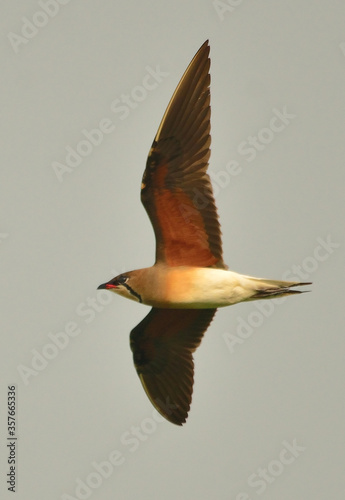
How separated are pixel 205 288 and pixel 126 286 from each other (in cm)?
84

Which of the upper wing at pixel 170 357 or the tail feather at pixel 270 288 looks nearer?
the tail feather at pixel 270 288

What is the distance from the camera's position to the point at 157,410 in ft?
39.0

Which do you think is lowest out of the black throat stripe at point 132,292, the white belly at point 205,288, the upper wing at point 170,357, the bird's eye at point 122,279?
the upper wing at point 170,357

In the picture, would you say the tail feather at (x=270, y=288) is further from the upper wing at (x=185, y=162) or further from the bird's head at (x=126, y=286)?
the bird's head at (x=126, y=286)

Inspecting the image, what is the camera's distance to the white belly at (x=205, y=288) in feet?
35.0

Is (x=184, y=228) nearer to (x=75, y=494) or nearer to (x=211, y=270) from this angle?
(x=211, y=270)

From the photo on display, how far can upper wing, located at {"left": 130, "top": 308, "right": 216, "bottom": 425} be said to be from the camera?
11.8 metres

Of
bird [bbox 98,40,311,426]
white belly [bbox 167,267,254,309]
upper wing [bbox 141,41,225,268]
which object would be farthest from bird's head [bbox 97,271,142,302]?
upper wing [bbox 141,41,225,268]

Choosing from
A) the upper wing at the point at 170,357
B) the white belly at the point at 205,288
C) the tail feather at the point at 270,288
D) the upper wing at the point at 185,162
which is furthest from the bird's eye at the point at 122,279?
the tail feather at the point at 270,288

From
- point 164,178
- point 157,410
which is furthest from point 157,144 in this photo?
point 157,410

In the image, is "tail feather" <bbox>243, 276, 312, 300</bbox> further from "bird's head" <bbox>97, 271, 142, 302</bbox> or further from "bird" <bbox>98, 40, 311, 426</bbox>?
"bird's head" <bbox>97, 271, 142, 302</bbox>

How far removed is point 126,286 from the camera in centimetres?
1095

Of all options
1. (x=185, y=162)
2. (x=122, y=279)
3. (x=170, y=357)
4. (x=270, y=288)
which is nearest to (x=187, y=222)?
(x=185, y=162)

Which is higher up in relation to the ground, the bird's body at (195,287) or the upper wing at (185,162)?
the upper wing at (185,162)
